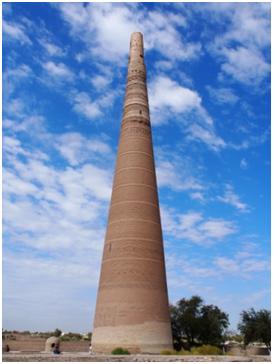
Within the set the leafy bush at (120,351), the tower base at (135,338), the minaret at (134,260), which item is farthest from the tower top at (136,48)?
the leafy bush at (120,351)

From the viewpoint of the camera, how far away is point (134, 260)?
22.1 metres

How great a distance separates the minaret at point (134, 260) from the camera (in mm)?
20953

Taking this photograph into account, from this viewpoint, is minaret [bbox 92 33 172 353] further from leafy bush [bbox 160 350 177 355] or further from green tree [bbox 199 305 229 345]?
green tree [bbox 199 305 229 345]

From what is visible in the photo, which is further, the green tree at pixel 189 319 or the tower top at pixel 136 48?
the green tree at pixel 189 319

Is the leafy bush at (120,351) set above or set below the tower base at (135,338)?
below

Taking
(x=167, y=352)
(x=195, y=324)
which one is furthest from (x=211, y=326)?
(x=167, y=352)

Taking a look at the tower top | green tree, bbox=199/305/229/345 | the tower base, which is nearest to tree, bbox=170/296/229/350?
green tree, bbox=199/305/229/345

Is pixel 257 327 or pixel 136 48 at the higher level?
pixel 136 48

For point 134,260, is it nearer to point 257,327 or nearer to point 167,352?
point 167,352

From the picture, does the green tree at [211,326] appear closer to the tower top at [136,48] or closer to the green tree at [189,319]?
the green tree at [189,319]

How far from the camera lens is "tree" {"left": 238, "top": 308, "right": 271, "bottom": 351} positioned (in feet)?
113

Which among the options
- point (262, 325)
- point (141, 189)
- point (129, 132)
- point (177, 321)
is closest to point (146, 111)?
point (129, 132)

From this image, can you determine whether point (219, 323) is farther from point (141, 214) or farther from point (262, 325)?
point (141, 214)

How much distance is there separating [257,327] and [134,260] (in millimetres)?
17637
